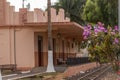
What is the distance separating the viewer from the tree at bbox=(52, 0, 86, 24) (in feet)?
260

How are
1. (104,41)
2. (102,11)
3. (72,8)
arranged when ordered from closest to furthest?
1. (104,41)
2. (102,11)
3. (72,8)

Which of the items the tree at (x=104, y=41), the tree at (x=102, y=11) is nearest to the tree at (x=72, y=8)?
the tree at (x=102, y=11)

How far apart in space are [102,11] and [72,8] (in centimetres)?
2018

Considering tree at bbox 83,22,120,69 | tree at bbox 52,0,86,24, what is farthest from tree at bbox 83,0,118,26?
tree at bbox 83,22,120,69

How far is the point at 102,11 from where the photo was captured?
61.3 metres

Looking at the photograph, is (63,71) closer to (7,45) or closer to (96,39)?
(7,45)

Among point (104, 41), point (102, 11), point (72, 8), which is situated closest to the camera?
point (104, 41)

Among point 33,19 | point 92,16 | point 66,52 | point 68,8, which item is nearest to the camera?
point 33,19

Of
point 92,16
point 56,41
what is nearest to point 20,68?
point 56,41

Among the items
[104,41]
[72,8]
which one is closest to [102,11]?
[72,8]

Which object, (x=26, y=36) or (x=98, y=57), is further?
(x=26, y=36)

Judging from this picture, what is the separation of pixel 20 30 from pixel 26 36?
71cm

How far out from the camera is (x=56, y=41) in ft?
136

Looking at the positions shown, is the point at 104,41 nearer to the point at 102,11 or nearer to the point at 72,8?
the point at 102,11
